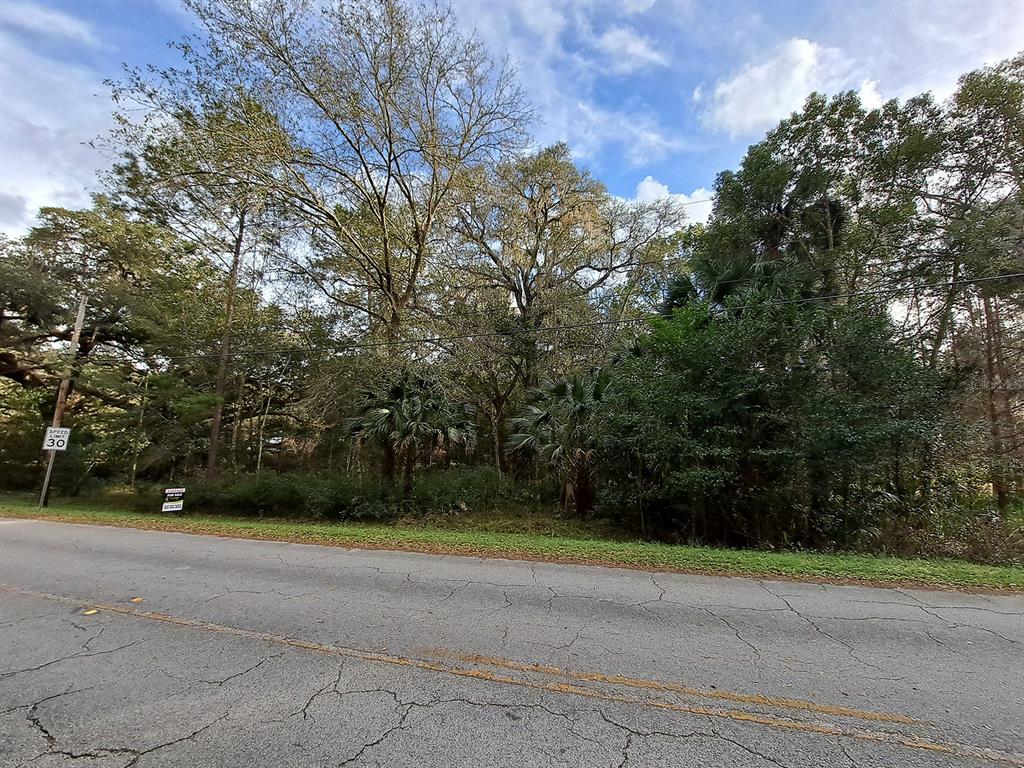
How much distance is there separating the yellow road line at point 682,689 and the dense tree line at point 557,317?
6.33 meters

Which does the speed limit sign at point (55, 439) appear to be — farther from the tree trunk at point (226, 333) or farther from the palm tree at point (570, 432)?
the palm tree at point (570, 432)

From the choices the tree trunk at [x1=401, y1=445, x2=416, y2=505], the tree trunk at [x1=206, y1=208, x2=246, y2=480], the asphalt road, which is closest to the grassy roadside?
the asphalt road

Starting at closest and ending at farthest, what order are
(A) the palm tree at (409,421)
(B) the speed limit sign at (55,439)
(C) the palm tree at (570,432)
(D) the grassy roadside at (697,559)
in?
(D) the grassy roadside at (697,559) < (C) the palm tree at (570,432) < (A) the palm tree at (409,421) < (B) the speed limit sign at (55,439)

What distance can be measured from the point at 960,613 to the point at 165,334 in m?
22.6

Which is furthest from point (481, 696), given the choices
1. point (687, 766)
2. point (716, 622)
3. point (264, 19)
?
point (264, 19)

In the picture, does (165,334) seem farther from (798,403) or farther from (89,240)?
(798,403)

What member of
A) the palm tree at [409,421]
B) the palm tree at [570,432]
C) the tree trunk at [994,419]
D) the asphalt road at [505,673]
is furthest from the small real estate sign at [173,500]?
the tree trunk at [994,419]

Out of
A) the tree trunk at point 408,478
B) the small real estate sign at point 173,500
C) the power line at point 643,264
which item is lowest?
the small real estate sign at point 173,500

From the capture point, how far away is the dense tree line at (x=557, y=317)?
9.04m


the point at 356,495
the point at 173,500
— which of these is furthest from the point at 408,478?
the point at 173,500

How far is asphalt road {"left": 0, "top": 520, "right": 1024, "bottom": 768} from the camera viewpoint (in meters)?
2.36

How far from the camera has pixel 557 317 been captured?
17.1m

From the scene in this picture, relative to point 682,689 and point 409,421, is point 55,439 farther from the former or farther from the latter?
point 682,689

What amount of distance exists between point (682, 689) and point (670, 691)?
0.30ft
